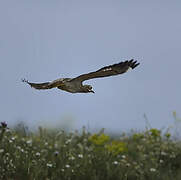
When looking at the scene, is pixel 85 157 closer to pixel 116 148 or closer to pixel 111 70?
pixel 116 148

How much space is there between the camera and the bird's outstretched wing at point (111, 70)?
2313 mm

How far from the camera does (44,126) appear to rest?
7.15m

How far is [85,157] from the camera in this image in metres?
5.68

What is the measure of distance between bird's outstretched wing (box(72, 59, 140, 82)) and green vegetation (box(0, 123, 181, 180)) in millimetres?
2335

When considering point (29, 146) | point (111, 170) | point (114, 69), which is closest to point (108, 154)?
point (111, 170)

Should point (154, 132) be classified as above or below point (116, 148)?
above

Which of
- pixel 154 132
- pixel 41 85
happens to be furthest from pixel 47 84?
pixel 154 132

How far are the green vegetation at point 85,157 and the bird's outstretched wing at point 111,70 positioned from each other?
2.33m

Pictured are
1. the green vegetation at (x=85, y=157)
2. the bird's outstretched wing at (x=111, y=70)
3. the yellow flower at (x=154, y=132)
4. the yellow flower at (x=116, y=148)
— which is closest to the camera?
the bird's outstretched wing at (x=111, y=70)

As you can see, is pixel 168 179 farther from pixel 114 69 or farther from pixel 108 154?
pixel 114 69

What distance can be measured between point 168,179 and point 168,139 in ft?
5.48

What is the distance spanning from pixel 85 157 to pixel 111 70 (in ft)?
11.1

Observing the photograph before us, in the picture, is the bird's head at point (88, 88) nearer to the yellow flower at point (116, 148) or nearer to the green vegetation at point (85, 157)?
the green vegetation at point (85, 157)

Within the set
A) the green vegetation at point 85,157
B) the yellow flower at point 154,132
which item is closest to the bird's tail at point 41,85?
the green vegetation at point 85,157
